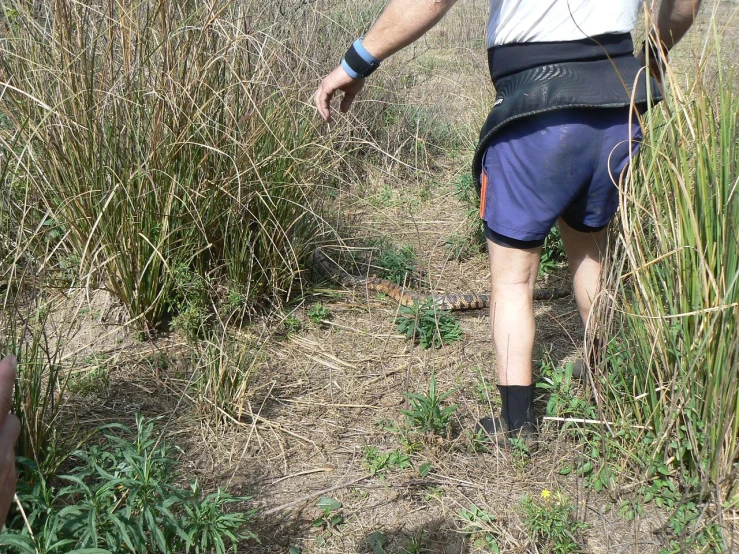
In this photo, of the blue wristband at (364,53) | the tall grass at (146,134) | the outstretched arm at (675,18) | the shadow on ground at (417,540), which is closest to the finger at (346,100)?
the blue wristband at (364,53)

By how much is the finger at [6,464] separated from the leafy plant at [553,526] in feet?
5.58

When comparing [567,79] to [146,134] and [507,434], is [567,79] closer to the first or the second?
[507,434]

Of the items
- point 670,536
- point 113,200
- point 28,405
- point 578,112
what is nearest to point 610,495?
point 670,536

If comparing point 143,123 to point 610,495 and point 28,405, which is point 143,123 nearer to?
point 28,405

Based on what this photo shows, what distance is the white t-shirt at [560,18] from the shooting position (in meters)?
2.25

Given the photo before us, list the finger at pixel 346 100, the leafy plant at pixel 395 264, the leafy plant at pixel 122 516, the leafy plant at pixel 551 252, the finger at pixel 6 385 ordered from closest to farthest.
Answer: the finger at pixel 6 385 → the leafy plant at pixel 122 516 → the finger at pixel 346 100 → the leafy plant at pixel 395 264 → the leafy plant at pixel 551 252

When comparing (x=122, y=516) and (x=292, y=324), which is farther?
(x=292, y=324)

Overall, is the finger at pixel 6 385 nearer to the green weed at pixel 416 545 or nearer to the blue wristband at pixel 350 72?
the green weed at pixel 416 545

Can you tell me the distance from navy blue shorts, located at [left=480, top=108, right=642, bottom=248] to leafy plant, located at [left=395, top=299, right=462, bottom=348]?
3.42ft

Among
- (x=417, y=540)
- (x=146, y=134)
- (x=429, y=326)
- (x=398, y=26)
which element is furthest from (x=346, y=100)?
(x=417, y=540)

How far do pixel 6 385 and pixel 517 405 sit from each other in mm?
2069

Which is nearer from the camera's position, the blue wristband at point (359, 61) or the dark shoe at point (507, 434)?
the blue wristband at point (359, 61)

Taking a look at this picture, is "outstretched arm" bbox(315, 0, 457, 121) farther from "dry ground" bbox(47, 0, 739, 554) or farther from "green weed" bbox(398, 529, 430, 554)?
"green weed" bbox(398, 529, 430, 554)

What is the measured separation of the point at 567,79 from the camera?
2.29m
